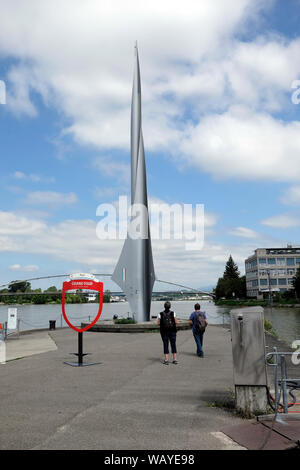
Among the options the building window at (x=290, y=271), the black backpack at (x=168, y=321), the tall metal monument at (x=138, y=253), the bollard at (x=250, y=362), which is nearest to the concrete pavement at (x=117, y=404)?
the bollard at (x=250, y=362)

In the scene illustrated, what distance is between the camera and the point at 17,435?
5.37 metres

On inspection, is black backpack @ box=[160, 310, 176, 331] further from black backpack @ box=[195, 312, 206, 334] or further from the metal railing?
the metal railing

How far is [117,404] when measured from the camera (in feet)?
22.9

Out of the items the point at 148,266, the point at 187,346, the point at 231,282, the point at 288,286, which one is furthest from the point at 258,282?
the point at 187,346

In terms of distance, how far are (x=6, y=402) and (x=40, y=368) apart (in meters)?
3.61

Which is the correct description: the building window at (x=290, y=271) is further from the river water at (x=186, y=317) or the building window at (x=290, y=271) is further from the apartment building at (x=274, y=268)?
the river water at (x=186, y=317)

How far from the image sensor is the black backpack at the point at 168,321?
11227mm

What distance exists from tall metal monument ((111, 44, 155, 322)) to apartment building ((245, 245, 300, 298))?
88.0m

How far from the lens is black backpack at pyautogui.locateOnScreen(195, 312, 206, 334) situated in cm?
1277

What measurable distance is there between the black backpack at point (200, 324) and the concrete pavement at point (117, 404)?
33.6 inches

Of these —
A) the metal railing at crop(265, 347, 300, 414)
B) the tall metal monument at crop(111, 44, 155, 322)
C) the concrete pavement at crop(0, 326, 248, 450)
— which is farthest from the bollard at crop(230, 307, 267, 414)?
the tall metal monument at crop(111, 44, 155, 322)

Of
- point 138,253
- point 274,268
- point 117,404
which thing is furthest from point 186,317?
point 274,268

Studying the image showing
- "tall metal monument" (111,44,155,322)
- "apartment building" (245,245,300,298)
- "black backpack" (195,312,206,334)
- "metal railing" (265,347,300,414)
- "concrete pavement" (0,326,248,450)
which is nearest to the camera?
"concrete pavement" (0,326,248,450)

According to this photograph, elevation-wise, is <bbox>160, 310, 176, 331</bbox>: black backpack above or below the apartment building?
below
